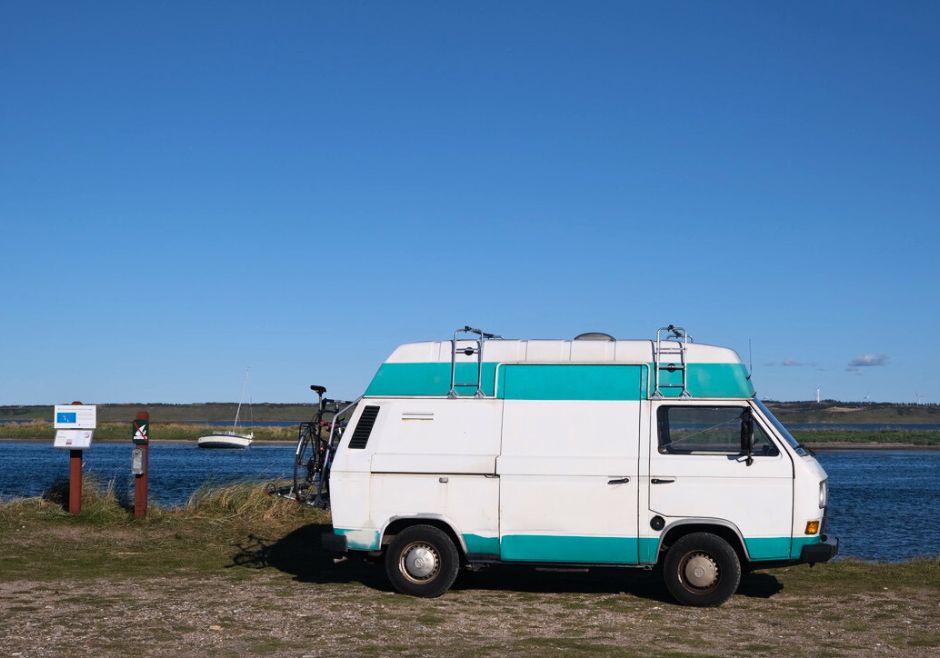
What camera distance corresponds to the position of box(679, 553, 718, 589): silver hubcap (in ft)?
38.9

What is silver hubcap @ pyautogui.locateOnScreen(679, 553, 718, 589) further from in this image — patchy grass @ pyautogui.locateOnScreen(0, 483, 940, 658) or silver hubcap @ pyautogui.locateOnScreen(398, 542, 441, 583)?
silver hubcap @ pyautogui.locateOnScreen(398, 542, 441, 583)

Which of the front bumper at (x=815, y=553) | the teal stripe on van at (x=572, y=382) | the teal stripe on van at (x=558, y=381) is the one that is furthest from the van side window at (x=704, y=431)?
the front bumper at (x=815, y=553)

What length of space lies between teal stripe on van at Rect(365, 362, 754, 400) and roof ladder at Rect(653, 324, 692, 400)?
39 mm

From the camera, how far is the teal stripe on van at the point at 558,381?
39.8ft

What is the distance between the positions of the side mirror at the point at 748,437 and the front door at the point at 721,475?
0.03 m

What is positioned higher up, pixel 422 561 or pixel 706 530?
pixel 706 530

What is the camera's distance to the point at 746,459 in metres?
11.8

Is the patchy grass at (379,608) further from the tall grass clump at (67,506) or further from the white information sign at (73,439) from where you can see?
the white information sign at (73,439)

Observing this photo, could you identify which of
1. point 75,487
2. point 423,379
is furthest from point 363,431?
point 75,487

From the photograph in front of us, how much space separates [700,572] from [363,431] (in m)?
4.06

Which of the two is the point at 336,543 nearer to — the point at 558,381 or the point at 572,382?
the point at 558,381

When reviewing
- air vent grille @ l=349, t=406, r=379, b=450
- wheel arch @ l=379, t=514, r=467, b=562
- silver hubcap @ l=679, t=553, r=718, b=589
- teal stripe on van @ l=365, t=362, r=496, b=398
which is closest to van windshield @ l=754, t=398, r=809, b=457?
silver hubcap @ l=679, t=553, r=718, b=589

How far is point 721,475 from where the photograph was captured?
38.8 feet

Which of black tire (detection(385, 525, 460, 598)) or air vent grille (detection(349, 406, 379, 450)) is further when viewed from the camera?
air vent grille (detection(349, 406, 379, 450))
